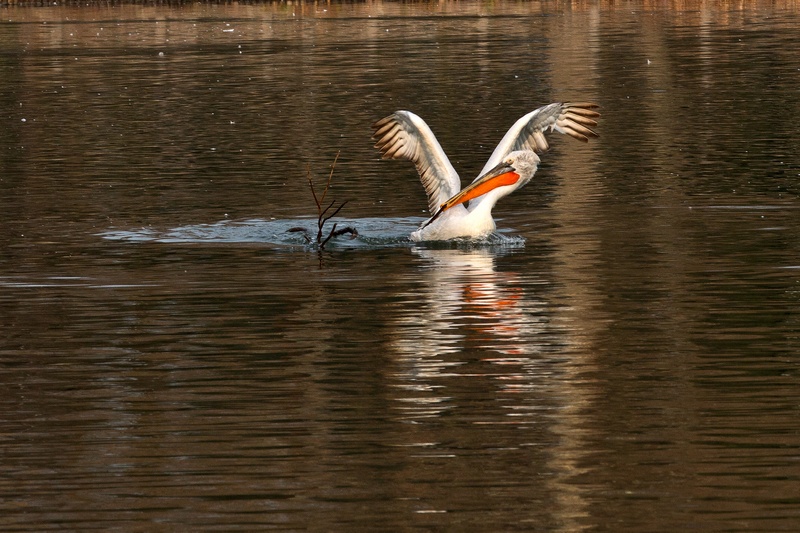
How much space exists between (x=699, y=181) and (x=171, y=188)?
18.9 feet

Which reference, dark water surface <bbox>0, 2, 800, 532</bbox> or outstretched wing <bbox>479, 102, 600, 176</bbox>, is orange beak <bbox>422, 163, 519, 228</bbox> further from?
outstretched wing <bbox>479, 102, 600, 176</bbox>

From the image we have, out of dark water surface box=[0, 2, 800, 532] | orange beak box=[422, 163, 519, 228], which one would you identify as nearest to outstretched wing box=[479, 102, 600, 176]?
dark water surface box=[0, 2, 800, 532]

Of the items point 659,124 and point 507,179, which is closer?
point 507,179

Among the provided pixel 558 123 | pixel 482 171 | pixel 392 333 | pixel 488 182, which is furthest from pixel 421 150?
pixel 392 333

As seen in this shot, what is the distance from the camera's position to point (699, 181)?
1909cm

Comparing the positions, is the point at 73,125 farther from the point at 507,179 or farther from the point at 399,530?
the point at 399,530

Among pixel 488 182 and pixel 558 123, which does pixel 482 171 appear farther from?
pixel 558 123

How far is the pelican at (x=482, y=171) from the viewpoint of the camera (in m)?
15.2

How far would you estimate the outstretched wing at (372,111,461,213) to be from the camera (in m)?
15.6

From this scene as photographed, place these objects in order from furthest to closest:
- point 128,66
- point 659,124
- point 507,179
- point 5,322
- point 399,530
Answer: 1. point 128,66
2. point 659,124
3. point 507,179
4. point 5,322
5. point 399,530

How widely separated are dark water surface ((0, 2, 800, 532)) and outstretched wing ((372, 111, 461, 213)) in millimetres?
554

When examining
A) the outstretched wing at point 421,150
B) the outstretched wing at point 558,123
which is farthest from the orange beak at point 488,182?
the outstretched wing at point 558,123

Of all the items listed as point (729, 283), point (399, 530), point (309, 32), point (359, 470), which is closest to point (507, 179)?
point (729, 283)

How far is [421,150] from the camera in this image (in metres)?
16.0
